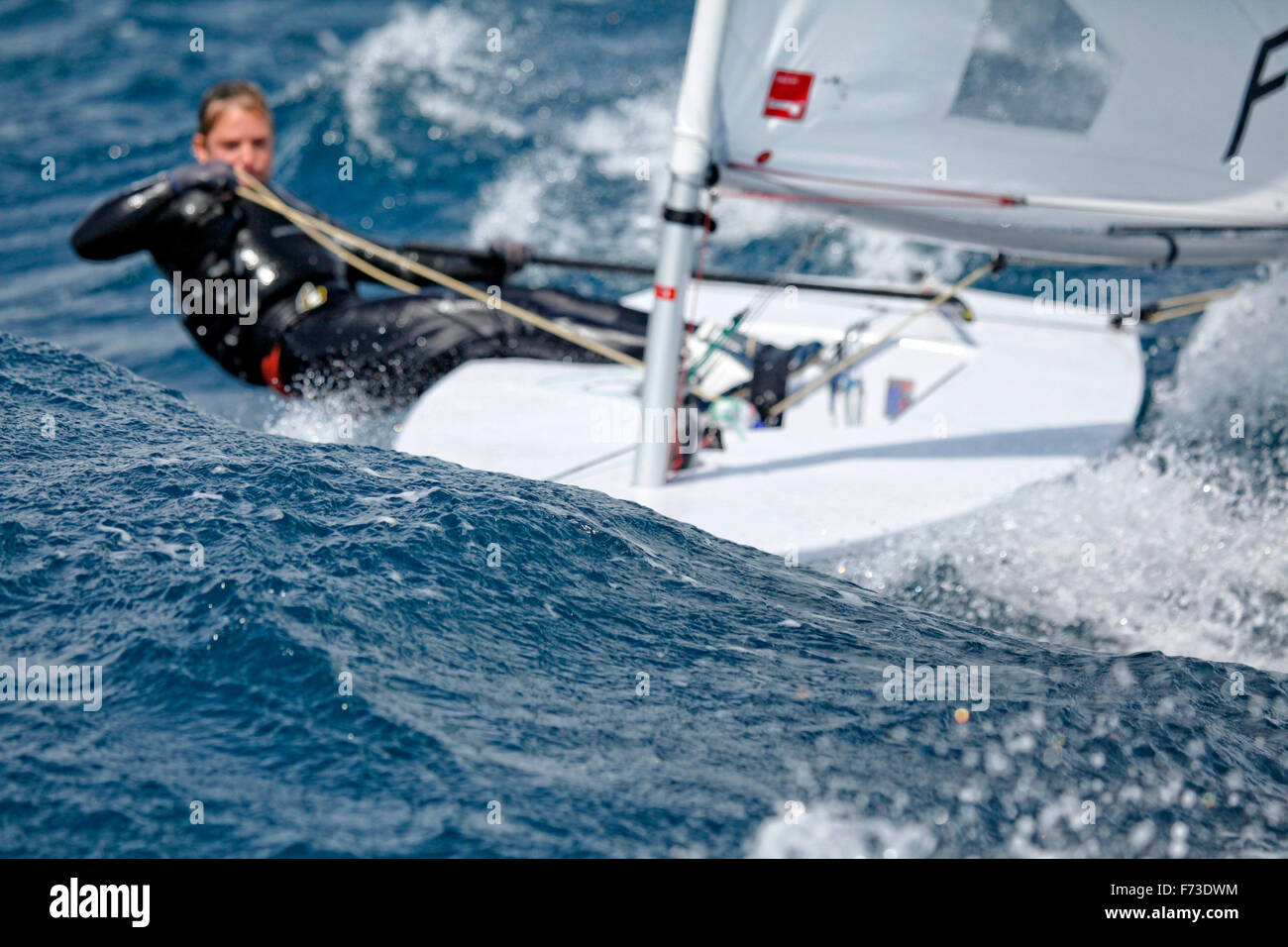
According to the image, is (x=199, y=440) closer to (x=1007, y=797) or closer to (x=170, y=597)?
(x=170, y=597)

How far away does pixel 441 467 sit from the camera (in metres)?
2.96

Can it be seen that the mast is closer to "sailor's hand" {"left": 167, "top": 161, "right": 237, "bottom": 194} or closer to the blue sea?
the blue sea

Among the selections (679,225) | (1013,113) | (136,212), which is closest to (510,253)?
(136,212)

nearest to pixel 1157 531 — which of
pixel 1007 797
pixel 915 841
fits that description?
pixel 1007 797

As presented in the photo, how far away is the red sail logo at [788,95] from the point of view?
3092 millimetres

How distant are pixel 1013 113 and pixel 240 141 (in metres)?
2.69

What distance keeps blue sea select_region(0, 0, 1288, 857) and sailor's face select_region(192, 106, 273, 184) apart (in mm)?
936

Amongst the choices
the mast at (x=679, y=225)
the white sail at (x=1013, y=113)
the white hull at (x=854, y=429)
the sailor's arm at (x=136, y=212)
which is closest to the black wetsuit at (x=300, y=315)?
the sailor's arm at (x=136, y=212)

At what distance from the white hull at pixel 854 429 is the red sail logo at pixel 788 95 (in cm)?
102

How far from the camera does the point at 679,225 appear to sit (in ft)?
10.1

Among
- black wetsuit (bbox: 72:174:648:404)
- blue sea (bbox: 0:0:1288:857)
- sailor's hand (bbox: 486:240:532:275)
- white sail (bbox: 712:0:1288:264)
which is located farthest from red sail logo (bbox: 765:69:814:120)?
sailor's hand (bbox: 486:240:532:275)

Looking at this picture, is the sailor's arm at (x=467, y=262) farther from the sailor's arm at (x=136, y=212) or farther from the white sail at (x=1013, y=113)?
the white sail at (x=1013, y=113)

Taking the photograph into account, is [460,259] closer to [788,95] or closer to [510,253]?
[510,253]

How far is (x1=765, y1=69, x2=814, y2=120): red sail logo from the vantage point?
3092mm
